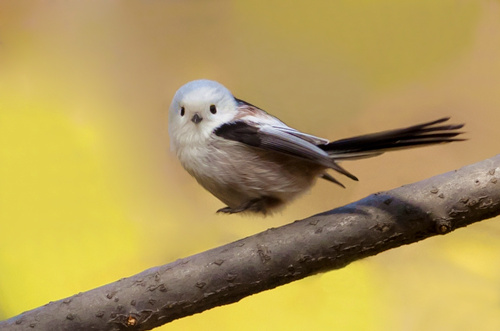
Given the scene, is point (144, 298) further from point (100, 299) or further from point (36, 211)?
point (36, 211)

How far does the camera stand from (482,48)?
4.58ft

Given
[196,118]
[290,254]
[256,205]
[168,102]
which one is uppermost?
[168,102]

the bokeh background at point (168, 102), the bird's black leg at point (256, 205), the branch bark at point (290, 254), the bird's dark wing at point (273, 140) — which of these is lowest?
the branch bark at point (290, 254)

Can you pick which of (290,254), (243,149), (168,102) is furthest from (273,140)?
(168,102)

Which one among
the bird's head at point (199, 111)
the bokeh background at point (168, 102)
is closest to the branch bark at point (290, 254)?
the bird's head at point (199, 111)

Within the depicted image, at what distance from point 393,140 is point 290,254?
223 mm

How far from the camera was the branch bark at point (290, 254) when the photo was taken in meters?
0.87

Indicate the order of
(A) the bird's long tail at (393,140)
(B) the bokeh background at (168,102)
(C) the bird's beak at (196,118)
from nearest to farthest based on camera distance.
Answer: (A) the bird's long tail at (393,140) → (C) the bird's beak at (196,118) → (B) the bokeh background at (168,102)

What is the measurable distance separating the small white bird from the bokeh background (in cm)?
41

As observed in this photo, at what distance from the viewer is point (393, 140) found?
83cm

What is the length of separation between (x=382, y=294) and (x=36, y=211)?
0.83m

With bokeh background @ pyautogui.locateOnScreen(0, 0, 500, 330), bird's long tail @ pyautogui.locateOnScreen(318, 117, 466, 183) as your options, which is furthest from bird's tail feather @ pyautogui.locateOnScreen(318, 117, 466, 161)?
bokeh background @ pyautogui.locateOnScreen(0, 0, 500, 330)

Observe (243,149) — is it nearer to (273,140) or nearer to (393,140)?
(273,140)

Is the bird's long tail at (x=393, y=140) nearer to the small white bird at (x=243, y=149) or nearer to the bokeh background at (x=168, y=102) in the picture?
the small white bird at (x=243, y=149)
